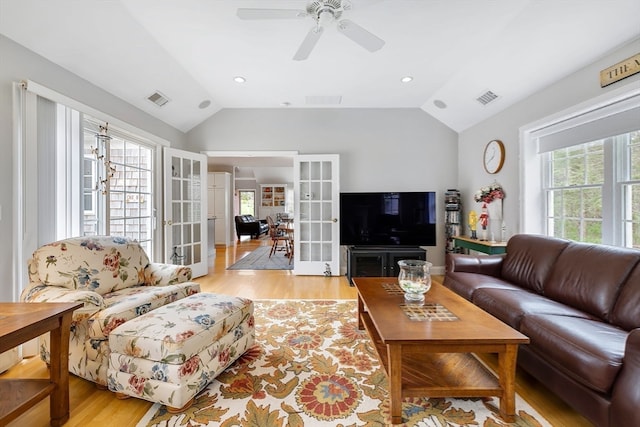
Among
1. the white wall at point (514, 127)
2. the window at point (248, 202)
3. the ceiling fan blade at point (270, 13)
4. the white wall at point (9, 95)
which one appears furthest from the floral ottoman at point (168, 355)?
the window at point (248, 202)

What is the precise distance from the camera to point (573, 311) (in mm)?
1837

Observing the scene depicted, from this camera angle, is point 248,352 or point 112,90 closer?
point 248,352

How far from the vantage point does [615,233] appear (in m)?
2.31

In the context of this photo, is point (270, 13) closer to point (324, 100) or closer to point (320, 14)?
point (320, 14)

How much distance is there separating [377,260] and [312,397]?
2.53 m

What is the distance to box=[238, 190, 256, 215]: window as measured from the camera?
420 inches

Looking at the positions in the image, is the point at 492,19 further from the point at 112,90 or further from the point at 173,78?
the point at 112,90

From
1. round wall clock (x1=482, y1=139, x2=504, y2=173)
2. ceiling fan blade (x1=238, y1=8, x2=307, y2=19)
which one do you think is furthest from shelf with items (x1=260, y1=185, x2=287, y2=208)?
ceiling fan blade (x1=238, y1=8, x2=307, y2=19)

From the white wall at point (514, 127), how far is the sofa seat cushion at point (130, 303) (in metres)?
3.63

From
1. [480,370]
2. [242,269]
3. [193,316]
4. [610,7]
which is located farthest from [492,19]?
[242,269]

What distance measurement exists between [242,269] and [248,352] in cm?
291

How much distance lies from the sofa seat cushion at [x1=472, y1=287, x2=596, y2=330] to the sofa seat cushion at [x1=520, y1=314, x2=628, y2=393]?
2.8 inches

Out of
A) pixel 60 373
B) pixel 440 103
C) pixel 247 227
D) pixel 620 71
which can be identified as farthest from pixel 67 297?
pixel 247 227

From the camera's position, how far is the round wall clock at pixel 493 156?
3430 millimetres
